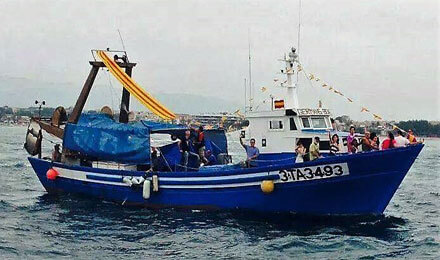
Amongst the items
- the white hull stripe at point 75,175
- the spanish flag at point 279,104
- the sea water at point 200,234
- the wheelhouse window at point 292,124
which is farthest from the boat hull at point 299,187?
the spanish flag at point 279,104

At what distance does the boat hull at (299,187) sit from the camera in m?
18.6

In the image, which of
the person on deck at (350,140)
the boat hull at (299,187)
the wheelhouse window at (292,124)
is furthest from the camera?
the wheelhouse window at (292,124)

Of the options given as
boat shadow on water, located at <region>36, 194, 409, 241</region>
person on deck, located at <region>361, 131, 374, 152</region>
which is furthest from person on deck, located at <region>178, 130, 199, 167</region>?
person on deck, located at <region>361, 131, 374, 152</region>

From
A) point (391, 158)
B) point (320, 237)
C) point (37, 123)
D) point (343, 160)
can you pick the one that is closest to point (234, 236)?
point (320, 237)

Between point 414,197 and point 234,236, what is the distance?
589 inches

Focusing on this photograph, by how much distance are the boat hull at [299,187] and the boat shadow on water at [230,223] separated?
0.83 ft

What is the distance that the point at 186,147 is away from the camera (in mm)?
23234

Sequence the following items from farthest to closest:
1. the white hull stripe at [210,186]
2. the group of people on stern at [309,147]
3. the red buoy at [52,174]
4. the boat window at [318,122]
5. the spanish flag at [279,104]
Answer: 1. the red buoy at [52,174]
2. the spanish flag at [279,104]
3. the boat window at [318,122]
4. the white hull stripe at [210,186]
5. the group of people on stern at [309,147]

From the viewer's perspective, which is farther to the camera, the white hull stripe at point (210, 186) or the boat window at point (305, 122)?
the boat window at point (305, 122)

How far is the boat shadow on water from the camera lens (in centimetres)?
1828

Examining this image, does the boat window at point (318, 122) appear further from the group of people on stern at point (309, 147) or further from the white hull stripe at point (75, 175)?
the white hull stripe at point (75, 175)

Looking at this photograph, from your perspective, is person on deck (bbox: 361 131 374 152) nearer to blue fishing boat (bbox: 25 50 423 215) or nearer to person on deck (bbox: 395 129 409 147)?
person on deck (bbox: 395 129 409 147)

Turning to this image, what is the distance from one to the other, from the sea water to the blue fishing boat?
1.69ft

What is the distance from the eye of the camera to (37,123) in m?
27.4
